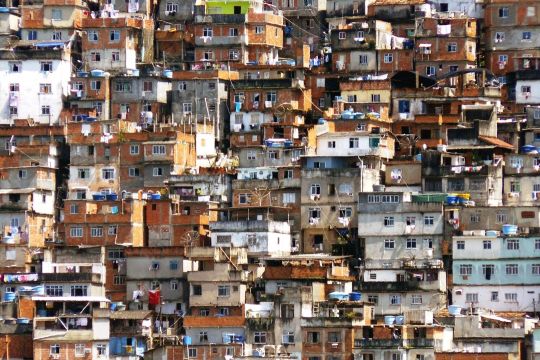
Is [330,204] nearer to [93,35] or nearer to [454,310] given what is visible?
[454,310]

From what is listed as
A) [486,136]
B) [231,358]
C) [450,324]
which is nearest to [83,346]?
[231,358]

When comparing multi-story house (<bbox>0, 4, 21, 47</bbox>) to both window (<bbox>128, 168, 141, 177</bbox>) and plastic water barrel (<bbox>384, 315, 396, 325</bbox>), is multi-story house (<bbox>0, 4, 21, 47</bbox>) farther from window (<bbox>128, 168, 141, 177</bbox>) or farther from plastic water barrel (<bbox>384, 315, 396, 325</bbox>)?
plastic water barrel (<bbox>384, 315, 396, 325</bbox>)

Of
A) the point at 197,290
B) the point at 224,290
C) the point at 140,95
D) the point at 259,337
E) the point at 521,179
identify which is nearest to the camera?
the point at 259,337

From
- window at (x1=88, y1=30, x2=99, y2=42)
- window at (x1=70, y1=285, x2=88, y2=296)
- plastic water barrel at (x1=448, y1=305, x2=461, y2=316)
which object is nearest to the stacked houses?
window at (x1=70, y1=285, x2=88, y2=296)

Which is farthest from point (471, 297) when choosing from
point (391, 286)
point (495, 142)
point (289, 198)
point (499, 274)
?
point (495, 142)

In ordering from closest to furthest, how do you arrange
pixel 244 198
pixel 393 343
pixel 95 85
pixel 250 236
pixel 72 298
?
pixel 393 343 < pixel 72 298 < pixel 250 236 < pixel 244 198 < pixel 95 85

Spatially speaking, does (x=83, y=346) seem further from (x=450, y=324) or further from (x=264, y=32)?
(x=264, y=32)
